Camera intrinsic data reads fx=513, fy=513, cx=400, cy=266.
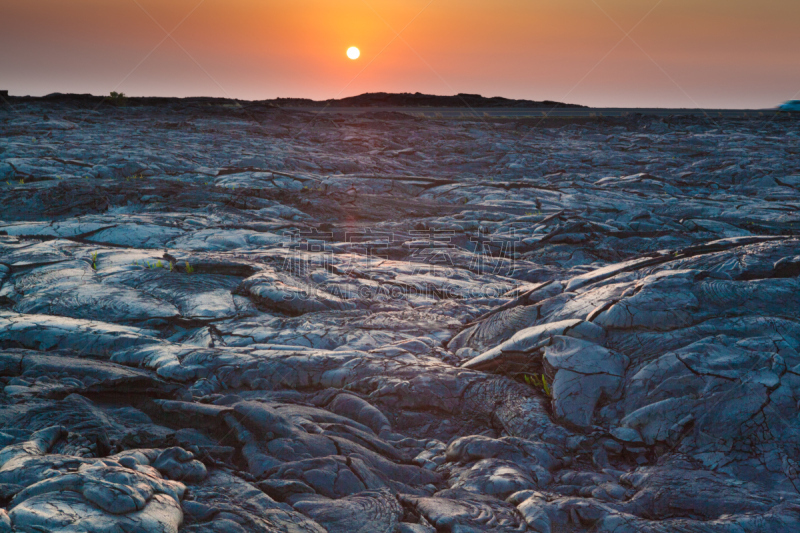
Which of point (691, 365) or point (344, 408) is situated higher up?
point (691, 365)

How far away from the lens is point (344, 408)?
345cm

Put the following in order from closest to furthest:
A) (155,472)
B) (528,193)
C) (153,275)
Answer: (155,472)
(153,275)
(528,193)

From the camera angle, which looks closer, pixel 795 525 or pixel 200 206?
pixel 795 525

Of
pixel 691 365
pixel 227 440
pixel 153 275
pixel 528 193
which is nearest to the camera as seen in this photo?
pixel 227 440

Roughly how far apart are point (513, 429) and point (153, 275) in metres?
4.26

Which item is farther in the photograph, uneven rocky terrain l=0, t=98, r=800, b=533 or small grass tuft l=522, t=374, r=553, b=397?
small grass tuft l=522, t=374, r=553, b=397

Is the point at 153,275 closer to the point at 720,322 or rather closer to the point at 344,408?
the point at 344,408

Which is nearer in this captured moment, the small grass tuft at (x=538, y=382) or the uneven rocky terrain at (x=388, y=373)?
the uneven rocky terrain at (x=388, y=373)

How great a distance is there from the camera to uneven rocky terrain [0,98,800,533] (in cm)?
228

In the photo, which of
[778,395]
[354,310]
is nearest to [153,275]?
[354,310]

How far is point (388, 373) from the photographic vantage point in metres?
3.85

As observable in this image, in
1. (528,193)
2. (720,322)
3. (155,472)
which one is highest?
(528,193)

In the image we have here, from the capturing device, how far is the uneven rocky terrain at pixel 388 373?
2.28 metres

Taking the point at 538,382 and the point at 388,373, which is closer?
the point at 538,382
